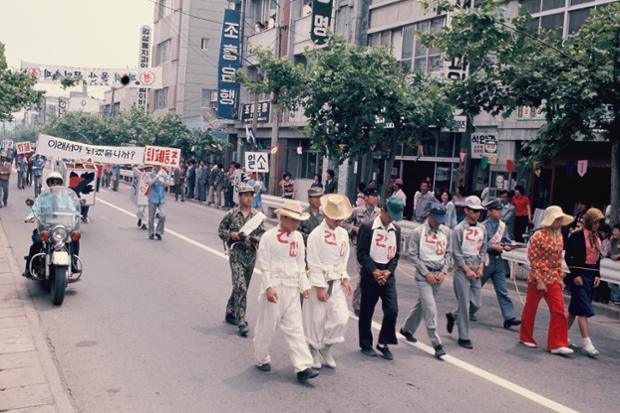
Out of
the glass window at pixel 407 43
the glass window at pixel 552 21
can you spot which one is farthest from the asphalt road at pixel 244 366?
the glass window at pixel 407 43

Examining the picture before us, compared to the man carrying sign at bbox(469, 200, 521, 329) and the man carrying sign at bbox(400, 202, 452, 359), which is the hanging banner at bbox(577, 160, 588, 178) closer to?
the man carrying sign at bbox(469, 200, 521, 329)

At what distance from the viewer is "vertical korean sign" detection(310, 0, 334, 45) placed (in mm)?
28438

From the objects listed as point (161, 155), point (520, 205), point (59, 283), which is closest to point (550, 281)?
point (59, 283)

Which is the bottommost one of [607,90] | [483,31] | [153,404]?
[153,404]

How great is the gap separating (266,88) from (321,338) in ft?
45.0

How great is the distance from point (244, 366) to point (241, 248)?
178 centimetres

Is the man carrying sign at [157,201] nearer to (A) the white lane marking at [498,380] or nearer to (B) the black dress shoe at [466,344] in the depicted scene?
(A) the white lane marking at [498,380]

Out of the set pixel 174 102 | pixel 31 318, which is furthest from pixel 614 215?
pixel 174 102

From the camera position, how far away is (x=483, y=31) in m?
13.0

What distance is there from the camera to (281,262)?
275 inches

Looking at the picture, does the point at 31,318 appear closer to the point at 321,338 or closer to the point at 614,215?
the point at 321,338

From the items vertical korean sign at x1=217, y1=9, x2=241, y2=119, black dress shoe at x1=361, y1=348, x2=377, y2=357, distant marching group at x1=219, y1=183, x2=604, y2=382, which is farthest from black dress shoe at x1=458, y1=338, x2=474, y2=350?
vertical korean sign at x1=217, y1=9, x2=241, y2=119

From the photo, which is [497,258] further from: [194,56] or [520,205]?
[194,56]

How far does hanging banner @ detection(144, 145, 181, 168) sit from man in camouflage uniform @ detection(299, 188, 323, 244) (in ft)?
43.2
